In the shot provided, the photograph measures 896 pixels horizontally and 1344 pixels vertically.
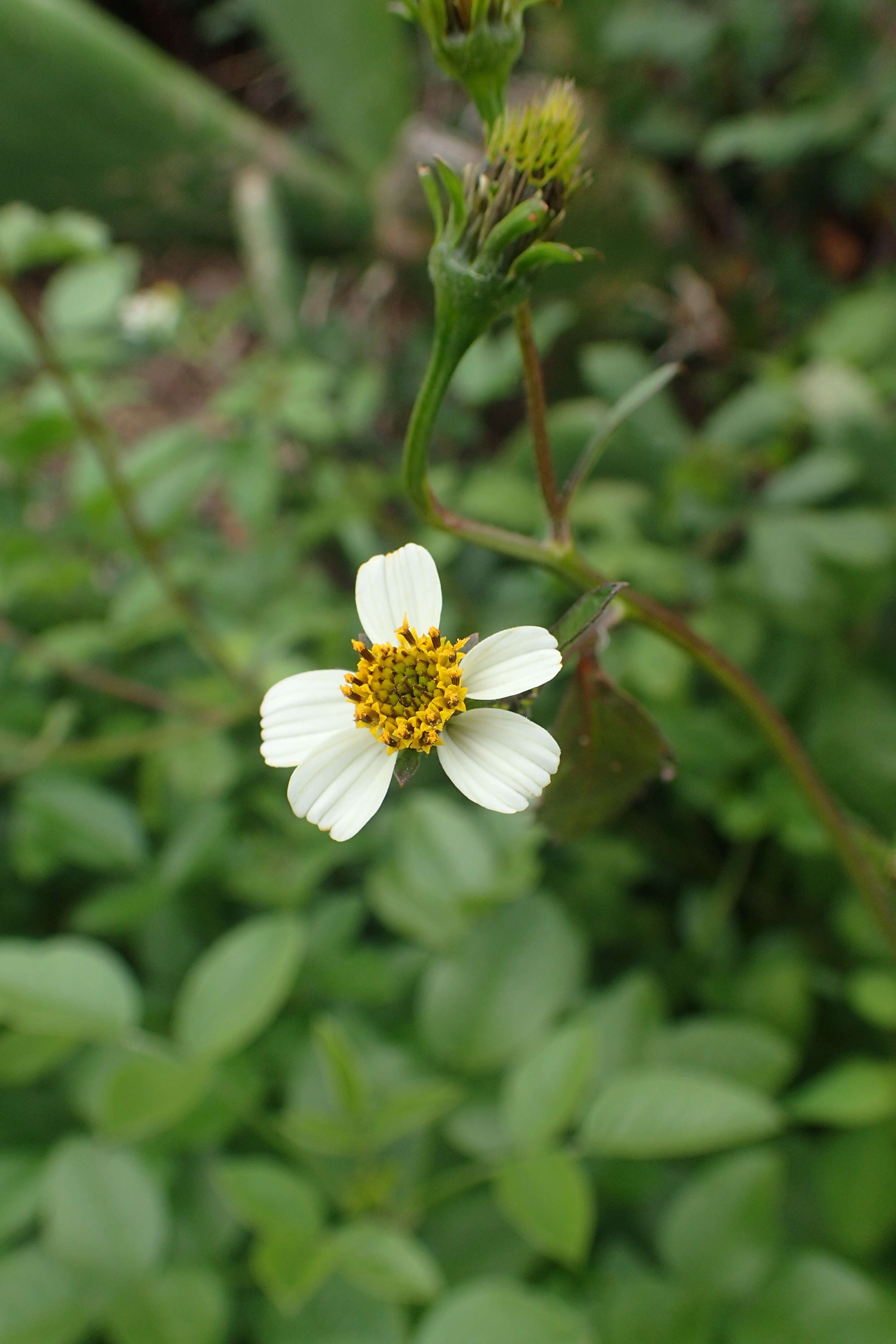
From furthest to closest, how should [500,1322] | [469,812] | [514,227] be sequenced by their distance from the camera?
[469,812] → [500,1322] → [514,227]

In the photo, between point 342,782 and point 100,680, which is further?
point 100,680

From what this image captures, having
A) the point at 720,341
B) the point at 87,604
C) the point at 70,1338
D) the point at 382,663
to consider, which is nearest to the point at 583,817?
the point at 382,663

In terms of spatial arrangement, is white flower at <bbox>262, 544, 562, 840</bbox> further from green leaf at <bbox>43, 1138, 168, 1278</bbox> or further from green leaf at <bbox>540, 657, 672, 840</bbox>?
green leaf at <bbox>43, 1138, 168, 1278</bbox>

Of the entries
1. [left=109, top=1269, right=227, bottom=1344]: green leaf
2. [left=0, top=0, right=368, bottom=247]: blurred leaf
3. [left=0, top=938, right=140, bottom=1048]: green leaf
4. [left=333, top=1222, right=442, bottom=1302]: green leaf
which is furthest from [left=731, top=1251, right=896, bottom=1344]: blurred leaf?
[left=0, top=0, right=368, bottom=247]: blurred leaf

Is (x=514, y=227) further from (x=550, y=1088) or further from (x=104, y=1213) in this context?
(x=104, y=1213)

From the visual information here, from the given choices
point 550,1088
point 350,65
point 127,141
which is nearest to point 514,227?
point 550,1088

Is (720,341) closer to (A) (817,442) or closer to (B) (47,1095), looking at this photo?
(A) (817,442)

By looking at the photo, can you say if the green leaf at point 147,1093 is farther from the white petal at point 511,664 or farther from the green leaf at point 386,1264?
the white petal at point 511,664

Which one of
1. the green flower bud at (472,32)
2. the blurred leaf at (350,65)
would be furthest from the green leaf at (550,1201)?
the blurred leaf at (350,65)
